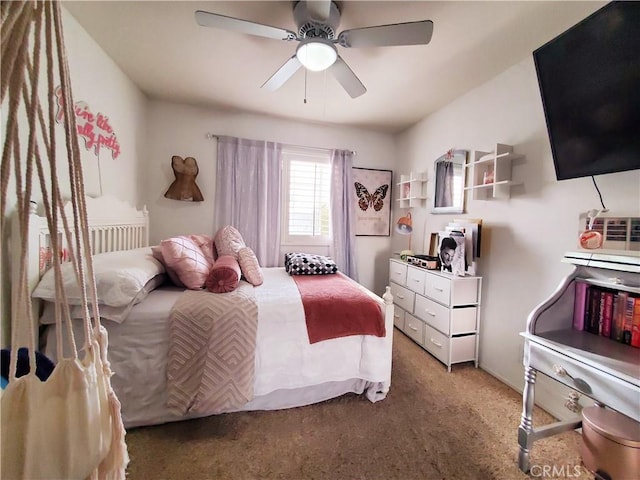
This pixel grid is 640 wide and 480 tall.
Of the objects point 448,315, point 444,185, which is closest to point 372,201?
point 444,185

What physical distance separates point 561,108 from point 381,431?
80.7 inches

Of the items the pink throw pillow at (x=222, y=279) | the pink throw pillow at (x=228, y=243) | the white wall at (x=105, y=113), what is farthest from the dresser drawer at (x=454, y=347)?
the white wall at (x=105, y=113)

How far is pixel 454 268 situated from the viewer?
2303 mm

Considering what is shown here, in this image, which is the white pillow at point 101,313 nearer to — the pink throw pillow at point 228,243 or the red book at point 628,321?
the pink throw pillow at point 228,243

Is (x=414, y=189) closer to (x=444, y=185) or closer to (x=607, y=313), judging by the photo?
(x=444, y=185)

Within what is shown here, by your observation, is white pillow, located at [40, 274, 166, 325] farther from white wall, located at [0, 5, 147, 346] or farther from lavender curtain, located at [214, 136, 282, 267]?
lavender curtain, located at [214, 136, 282, 267]

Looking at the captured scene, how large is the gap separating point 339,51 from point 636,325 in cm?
231

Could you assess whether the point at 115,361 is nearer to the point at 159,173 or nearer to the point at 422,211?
the point at 159,173

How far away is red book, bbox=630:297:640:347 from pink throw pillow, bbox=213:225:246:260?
7.70ft

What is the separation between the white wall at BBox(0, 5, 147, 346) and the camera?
148 centimetres

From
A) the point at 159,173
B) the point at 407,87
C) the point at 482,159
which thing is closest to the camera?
the point at 482,159

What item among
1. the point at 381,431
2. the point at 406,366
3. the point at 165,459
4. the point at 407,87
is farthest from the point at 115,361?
the point at 407,87

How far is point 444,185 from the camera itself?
109 inches

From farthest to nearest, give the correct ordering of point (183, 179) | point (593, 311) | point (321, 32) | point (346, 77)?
1. point (183, 179)
2. point (346, 77)
3. point (321, 32)
4. point (593, 311)
